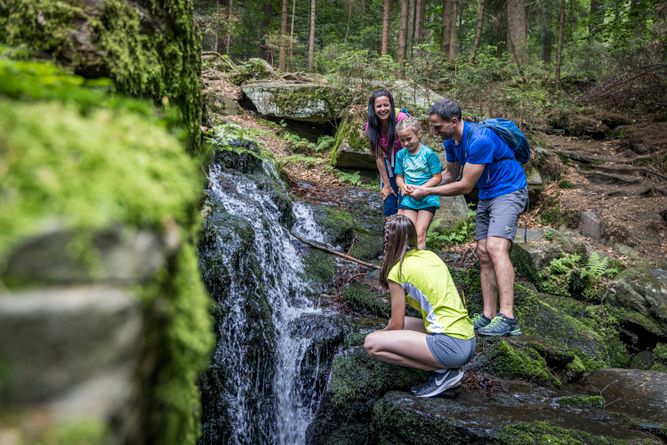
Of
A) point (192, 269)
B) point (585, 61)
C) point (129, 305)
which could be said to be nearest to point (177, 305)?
point (192, 269)

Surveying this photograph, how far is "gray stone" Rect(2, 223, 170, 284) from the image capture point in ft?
2.79

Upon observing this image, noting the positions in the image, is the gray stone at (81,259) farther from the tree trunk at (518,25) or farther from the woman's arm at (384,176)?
the tree trunk at (518,25)

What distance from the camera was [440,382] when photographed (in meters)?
4.14

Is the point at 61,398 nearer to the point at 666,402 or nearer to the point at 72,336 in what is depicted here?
the point at 72,336

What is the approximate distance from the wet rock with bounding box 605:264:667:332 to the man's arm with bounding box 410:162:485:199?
166 inches

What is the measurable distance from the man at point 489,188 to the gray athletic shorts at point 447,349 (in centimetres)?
150

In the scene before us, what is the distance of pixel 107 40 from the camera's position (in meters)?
1.96

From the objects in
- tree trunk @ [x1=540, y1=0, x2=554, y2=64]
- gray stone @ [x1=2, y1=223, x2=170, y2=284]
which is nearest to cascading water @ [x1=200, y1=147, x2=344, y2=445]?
gray stone @ [x1=2, y1=223, x2=170, y2=284]

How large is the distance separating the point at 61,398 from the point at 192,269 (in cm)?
50

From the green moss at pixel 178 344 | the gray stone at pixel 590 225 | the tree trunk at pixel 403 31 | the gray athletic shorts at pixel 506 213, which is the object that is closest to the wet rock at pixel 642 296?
the gray stone at pixel 590 225

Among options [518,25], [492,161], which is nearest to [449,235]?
[492,161]

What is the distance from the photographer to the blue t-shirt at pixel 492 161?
16.6ft

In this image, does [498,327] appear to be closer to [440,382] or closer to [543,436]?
[440,382]

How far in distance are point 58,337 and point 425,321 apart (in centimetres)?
360
